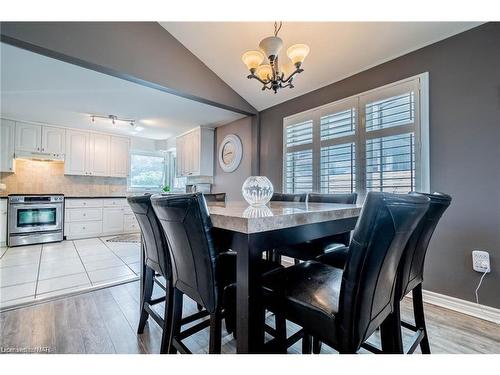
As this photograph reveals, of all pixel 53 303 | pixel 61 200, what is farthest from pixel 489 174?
pixel 61 200

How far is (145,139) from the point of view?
6.16 metres

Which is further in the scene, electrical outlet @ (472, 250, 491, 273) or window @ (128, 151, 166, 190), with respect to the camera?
window @ (128, 151, 166, 190)

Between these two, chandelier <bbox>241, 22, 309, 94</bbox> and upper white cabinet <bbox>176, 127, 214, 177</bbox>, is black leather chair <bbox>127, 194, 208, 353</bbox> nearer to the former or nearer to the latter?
chandelier <bbox>241, 22, 309, 94</bbox>

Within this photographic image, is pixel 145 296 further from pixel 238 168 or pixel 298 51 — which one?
pixel 238 168

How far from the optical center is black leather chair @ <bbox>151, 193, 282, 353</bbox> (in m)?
0.86

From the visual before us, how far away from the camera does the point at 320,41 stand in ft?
7.91

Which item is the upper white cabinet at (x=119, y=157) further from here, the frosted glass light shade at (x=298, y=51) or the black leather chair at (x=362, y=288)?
the black leather chair at (x=362, y=288)

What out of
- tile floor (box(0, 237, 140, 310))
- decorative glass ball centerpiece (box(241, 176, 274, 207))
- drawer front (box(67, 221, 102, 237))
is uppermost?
decorative glass ball centerpiece (box(241, 176, 274, 207))

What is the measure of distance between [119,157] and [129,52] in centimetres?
355

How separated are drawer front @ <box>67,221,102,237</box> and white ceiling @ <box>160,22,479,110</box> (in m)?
4.09

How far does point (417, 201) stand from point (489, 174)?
180 centimetres

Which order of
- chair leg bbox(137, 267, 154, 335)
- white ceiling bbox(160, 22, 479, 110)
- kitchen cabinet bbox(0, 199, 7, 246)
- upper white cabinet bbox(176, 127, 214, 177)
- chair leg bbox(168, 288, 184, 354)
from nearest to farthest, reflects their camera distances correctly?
chair leg bbox(168, 288, 184, 354) → chair leg bbox(137, 267, 154, 335) → white ceiling bbox(160, 22, 479, 110) → kitchen cabinet bbox(0, 199, 7, 246) → upper white cabinet bbox(176, 127, 214, 177)

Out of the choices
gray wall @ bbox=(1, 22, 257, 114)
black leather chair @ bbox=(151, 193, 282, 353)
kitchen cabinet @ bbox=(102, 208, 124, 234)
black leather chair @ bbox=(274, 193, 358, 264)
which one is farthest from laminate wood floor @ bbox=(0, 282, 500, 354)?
kitchen cabinet @ bbox=(102, 208, 124, 234)

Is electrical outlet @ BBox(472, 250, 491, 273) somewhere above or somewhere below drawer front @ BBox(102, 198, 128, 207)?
below
